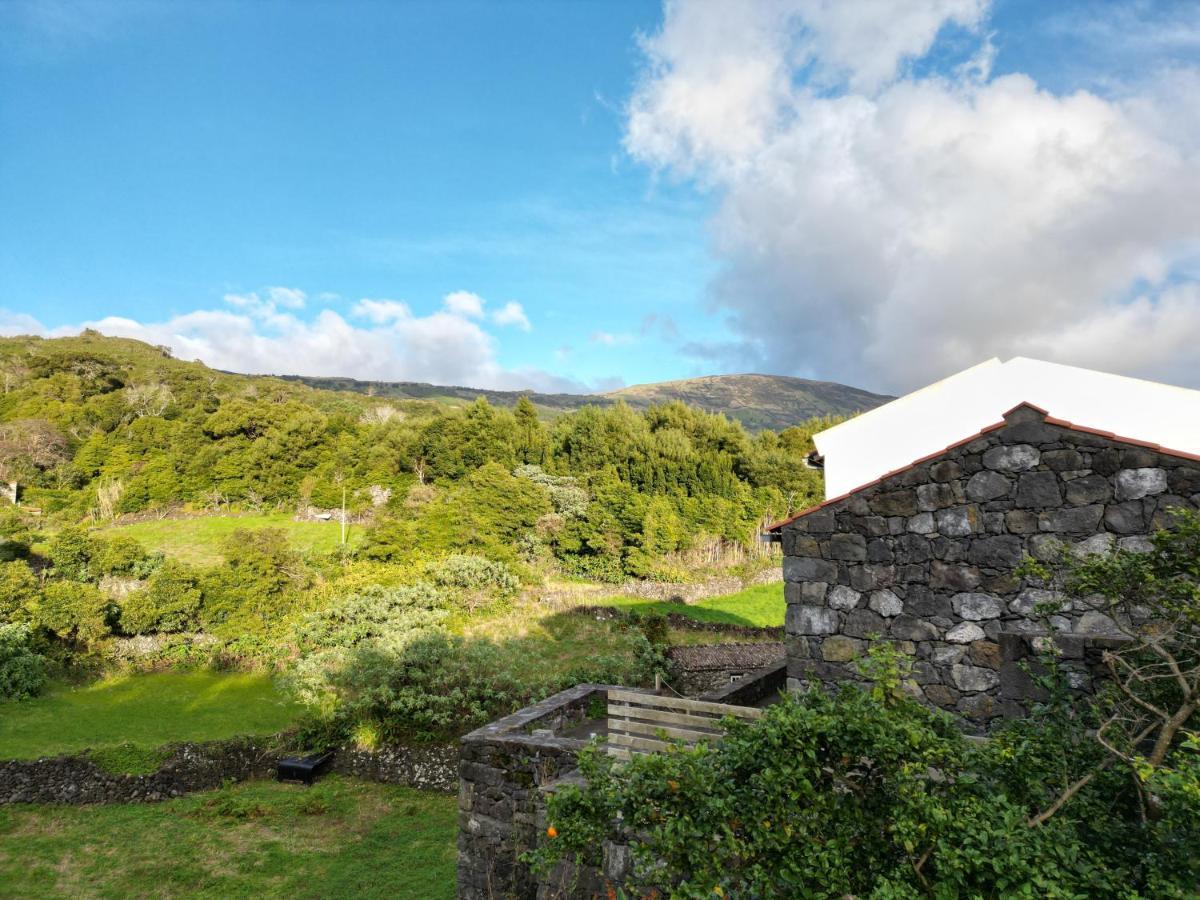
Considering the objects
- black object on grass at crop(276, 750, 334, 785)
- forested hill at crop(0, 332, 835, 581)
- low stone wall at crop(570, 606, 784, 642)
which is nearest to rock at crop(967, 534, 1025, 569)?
black object on grass at crop(276, 750, 334, 785)

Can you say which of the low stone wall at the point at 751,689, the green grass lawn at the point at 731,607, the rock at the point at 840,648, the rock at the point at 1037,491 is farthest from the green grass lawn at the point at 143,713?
the rock at the point at 1037,491

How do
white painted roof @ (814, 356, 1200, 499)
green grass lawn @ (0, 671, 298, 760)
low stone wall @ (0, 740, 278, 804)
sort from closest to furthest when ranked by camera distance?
white painted roof @ (814, 356, 1200, 499) → low stone wall @ (0, 740, 278, 804) → green grass lawn @ (0, 671, 298, 760)

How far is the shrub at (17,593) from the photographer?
57.0 feet

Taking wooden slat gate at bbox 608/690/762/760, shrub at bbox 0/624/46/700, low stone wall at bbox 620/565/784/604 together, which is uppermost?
wooden slat gate at bbox 608/690/762/760

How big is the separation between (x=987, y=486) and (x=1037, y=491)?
38cm

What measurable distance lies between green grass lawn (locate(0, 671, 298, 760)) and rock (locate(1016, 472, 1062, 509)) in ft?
49.5

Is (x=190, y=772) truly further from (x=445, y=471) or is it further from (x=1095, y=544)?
(x=445, y=471)

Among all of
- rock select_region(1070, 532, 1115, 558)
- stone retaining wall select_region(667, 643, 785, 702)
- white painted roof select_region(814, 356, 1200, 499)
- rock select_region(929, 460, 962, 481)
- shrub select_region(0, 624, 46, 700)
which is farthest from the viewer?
shrub select_region(0, 624, 46, 700)

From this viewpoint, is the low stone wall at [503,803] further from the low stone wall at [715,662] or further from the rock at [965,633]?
the low stone wall at [715,662]

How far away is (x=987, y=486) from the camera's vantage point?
573 centimetres

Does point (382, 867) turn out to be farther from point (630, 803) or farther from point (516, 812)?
point (630, 803)

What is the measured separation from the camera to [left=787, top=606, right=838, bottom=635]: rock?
632cm

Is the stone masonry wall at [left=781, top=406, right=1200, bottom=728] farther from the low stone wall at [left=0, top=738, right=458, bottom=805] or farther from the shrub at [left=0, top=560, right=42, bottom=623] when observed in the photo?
the shrub at [left=0, top=560, right=42, bottom=623]

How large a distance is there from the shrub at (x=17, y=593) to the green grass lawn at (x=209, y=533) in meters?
8.20
